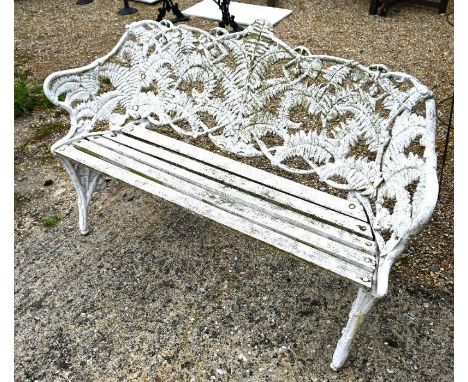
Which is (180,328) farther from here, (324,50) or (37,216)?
(324,50)

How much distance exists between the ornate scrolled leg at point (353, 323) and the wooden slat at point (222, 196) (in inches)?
5.3

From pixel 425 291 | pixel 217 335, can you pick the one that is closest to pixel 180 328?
pixel 217 335

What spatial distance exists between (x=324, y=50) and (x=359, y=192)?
151 inches

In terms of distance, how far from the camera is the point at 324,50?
5.68m

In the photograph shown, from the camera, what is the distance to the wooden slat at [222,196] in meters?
2.01

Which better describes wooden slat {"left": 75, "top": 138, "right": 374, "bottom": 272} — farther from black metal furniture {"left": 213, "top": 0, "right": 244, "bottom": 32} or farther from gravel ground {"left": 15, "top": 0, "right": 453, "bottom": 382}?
black metal furniture {"left": 213, "top": 0, "right": 244, "bottom": 32}

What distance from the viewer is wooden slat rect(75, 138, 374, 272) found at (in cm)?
201

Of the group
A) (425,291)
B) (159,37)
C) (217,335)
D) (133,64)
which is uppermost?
(159,37)

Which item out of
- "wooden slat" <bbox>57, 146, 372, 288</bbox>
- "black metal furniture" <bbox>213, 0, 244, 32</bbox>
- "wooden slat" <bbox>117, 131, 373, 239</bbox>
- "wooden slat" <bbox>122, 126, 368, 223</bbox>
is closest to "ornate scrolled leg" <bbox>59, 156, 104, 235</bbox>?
"wooden slat" <bbox>57, 146, 372, 288</bbox>

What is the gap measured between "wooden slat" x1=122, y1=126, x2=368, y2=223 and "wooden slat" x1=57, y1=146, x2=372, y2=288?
0.36m

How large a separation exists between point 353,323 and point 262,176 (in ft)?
3.22

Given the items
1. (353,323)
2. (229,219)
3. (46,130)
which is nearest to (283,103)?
(229,219)

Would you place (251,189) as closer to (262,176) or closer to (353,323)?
(262,176)

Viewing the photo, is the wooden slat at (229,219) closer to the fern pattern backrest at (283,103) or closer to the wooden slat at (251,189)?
the wooden slat at (251,189)
